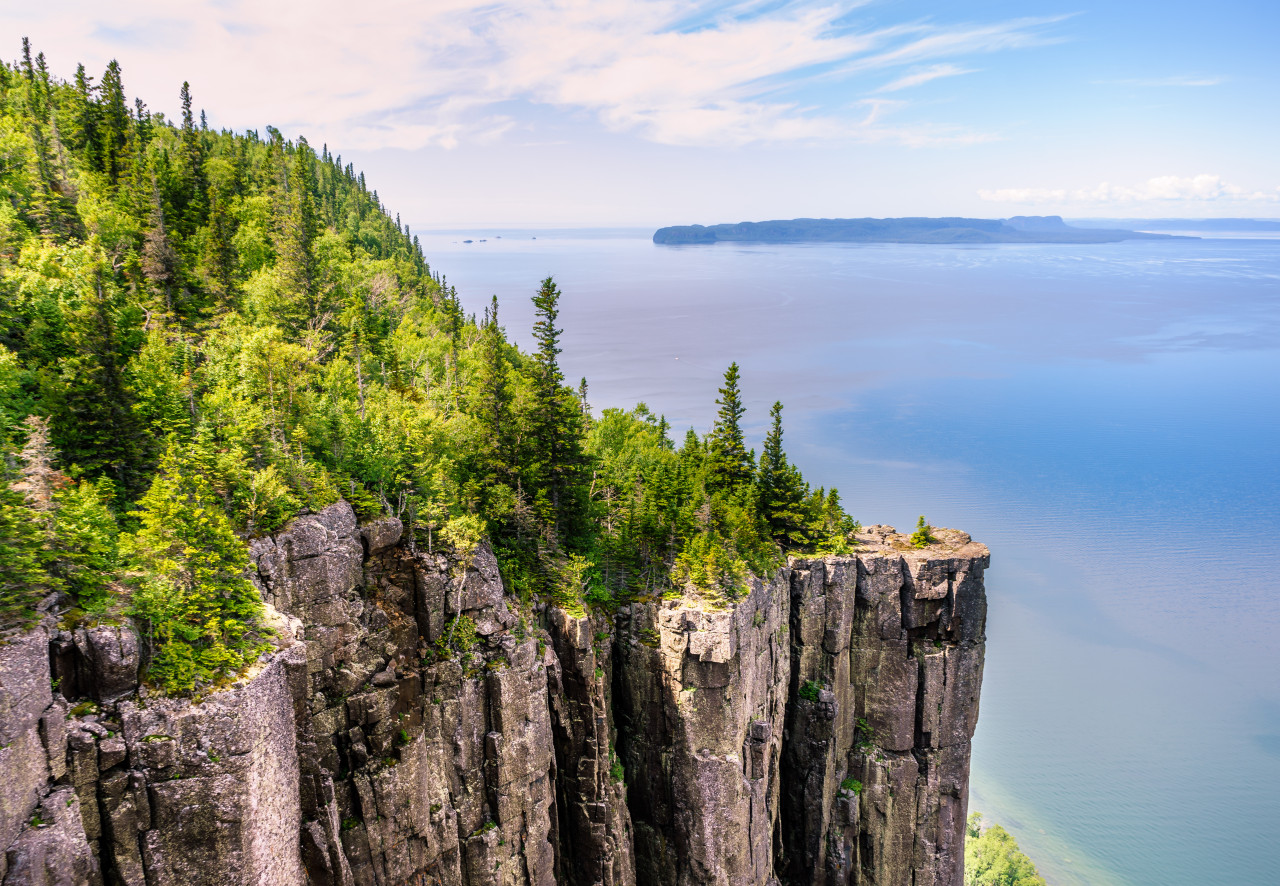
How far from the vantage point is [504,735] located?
31.6m

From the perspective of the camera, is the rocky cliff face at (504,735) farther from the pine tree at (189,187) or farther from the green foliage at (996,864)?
the pine tree at (189,187)

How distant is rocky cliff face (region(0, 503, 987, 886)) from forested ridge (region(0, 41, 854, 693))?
1536 mm

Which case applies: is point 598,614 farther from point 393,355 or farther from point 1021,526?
point 1021,526

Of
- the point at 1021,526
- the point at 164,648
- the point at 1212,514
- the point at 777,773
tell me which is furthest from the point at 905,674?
the point at 1212,514

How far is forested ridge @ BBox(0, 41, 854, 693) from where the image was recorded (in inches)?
793

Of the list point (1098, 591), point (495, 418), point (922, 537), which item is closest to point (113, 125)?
point (495, 418)

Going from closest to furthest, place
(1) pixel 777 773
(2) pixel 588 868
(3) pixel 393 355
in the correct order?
1. (2) pixel 588 868
2. (1) pixel 777 773
3. (3) pixel 393 355

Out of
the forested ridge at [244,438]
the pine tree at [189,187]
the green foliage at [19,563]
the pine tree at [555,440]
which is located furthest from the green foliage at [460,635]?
the pine tree at [189,187]

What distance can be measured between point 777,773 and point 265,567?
31759 mm

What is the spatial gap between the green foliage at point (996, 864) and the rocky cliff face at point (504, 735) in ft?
72.6

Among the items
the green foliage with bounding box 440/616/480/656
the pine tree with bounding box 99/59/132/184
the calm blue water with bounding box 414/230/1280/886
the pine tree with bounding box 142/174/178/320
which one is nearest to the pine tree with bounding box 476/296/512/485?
the green foliage with bounding box 440/616/480/656

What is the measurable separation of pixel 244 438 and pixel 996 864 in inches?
2765

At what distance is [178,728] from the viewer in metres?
18.9

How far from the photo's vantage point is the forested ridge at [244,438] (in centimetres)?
2014
